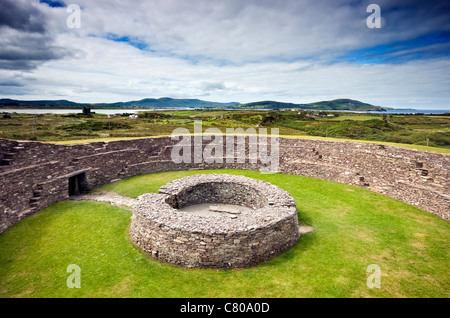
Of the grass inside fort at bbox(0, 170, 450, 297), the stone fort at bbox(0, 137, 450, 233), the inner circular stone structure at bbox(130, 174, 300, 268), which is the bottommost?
the grass inside fort at bbox(0, 170, 450, 297)

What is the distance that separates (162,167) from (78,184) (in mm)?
8082

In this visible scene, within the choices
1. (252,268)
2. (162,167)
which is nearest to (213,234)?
(252,268)

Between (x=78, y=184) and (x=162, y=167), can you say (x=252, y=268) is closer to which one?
(x=78, y=184)

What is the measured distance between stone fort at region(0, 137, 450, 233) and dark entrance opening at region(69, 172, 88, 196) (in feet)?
0.22

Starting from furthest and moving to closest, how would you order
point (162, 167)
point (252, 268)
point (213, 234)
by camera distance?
point (162, 167), point (252, 268), point (213, 234)

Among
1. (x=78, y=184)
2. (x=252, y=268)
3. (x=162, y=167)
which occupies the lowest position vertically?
(x=252, y=268)

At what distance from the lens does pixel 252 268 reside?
31.2 ft

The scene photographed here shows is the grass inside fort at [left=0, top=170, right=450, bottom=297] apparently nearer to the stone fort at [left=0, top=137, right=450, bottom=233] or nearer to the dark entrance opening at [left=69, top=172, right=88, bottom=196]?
the stone fort at [left=0, top=137, right=450, bottom=233]

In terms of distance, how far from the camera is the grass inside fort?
837cm

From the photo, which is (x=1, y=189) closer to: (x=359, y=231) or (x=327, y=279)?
(x=327, y=279)

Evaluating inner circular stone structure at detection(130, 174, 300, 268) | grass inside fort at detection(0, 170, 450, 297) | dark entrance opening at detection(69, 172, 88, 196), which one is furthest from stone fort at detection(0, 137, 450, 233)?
inner circular stone structure at detection(130, 174, 300, 268)

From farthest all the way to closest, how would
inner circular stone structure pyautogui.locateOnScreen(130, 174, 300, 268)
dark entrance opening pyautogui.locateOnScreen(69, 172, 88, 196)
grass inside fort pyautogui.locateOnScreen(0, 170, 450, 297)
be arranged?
dark entrance opening pyautogui.locateOnScreen(69, 172, 88, 196) → inner circular stone structure pyautogui.locateOnScreen(130, 174, 300, 268) → grass inside fort pyautogui.locateOnScreen(0, 170, 450, 297)
